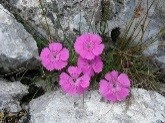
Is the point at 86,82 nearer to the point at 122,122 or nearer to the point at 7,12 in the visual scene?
the point at 122,122

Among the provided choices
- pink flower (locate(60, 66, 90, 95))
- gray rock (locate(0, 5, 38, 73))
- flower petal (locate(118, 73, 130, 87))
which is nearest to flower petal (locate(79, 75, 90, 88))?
pink flower (locate(60, 66, 90, 95))

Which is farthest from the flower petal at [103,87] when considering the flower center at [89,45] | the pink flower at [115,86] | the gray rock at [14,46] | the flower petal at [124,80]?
the gray rock at [14,46]

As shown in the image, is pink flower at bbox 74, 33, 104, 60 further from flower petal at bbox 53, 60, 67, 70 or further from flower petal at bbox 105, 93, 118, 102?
flower petal at bbox 105, 93, 118, 102

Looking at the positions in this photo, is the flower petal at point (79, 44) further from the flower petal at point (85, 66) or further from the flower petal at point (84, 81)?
the flower petal at point (84, 81)

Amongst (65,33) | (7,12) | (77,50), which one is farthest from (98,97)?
(7,12)

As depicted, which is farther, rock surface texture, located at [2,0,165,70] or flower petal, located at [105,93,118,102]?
rock surface texture, located at [2,0,165,70]
